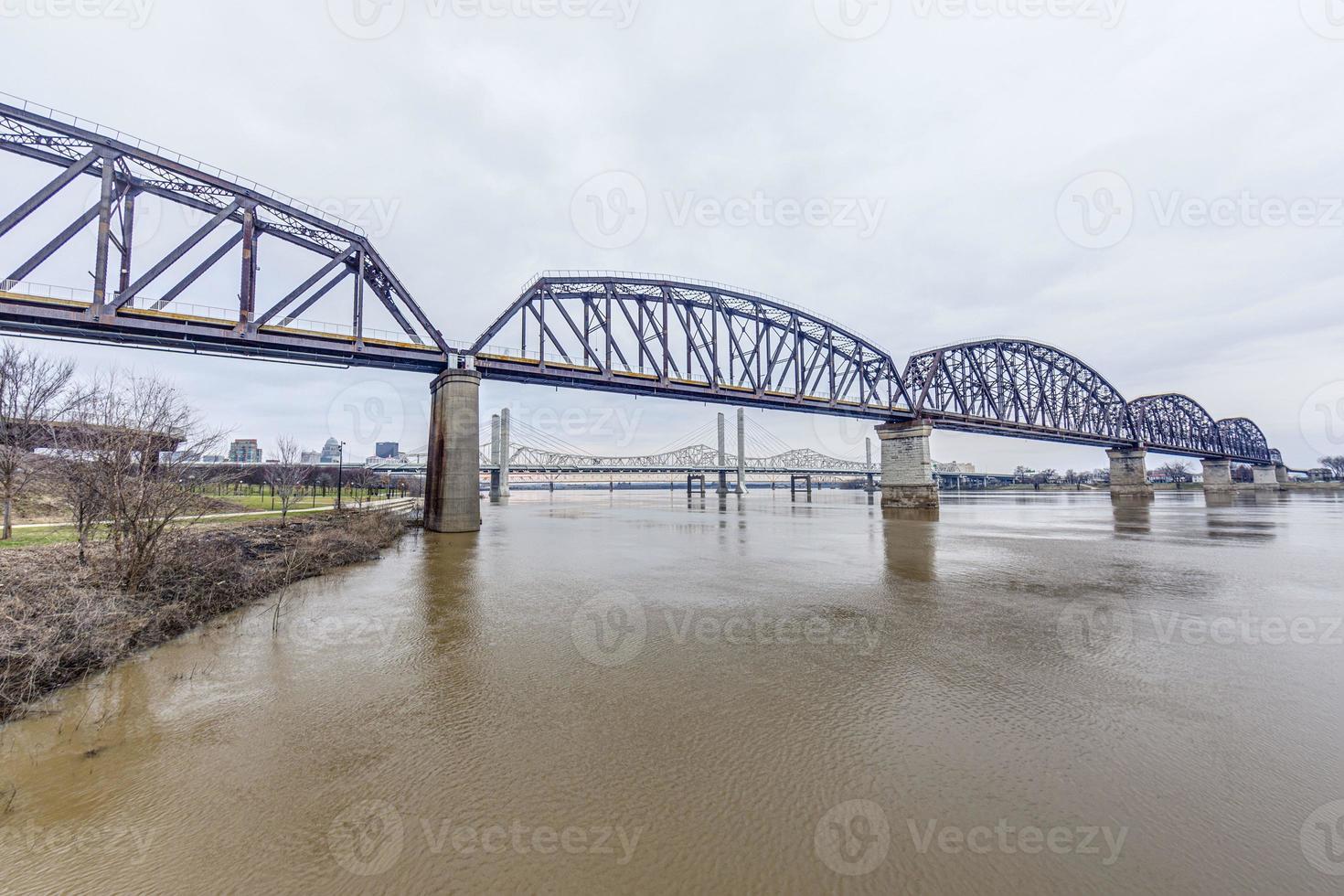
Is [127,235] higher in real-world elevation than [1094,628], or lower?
higher

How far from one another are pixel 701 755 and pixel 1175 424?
15626cm

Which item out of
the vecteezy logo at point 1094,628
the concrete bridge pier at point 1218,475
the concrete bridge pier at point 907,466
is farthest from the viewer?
the concrete bridge pier at point 1218,475

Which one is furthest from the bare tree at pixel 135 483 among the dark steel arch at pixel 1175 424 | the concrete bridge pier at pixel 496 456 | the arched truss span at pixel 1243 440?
the arched truss span at pixel 1243 440

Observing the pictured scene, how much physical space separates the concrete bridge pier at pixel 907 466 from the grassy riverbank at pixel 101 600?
194 feet

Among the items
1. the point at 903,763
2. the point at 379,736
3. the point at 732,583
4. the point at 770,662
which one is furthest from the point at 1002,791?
the point at 732,583

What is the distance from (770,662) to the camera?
8.06 m

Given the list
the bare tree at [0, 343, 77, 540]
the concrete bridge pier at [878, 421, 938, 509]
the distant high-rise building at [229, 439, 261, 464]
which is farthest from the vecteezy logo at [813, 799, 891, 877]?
the distant high-rise building at [229, 439, 261, 464]

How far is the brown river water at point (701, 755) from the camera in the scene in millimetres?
3600

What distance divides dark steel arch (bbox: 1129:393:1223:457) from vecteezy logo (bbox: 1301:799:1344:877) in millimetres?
125523

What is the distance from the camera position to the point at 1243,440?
13250 cm

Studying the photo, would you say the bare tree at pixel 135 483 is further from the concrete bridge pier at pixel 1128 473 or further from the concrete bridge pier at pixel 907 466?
the concrete bridge pier at pixel 1128 473

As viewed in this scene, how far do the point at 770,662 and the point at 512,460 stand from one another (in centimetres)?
14984
